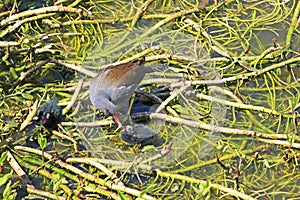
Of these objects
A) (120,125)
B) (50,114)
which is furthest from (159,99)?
(50,114)

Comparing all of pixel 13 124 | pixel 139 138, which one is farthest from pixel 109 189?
pixel 13 124

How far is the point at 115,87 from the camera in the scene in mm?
1864

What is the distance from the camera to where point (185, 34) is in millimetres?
2271

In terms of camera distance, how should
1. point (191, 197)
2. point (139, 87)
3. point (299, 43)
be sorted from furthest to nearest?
point (299, 43) → point (139, 87) → point (191, 197)

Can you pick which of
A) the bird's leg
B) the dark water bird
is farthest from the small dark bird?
the dark water bird

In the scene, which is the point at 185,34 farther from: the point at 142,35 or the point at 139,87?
the point at 139,87

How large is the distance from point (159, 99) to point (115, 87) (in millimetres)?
211

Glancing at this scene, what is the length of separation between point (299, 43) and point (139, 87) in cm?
65

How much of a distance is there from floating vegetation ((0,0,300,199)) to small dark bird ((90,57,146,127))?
92mm

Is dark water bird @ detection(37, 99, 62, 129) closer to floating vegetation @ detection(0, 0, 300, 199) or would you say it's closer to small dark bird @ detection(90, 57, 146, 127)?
floating vegetation @ detection(0, 0, 300, 199)

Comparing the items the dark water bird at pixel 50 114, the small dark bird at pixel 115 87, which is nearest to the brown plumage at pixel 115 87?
the small dark bird at pixel 115 87

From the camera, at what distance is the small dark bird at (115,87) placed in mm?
1852

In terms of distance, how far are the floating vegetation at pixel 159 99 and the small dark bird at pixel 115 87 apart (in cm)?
9

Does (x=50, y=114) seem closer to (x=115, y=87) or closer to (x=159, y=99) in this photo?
(x=115, y=87)
